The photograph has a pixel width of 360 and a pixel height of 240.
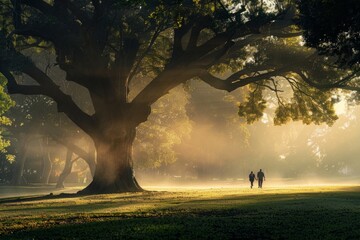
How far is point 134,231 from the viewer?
12.0m

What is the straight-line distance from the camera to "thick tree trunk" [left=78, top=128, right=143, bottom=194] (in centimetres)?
3544

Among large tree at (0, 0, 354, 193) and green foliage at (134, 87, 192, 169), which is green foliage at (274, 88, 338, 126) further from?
green foliage at (134, 87, 192, 169)

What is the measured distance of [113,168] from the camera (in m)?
35.8

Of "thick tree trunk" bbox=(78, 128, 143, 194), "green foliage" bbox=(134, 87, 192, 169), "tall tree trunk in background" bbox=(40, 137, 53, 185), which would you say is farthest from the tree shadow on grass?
"tall tree trunk in background" bbox=(40, 137, 53, 185)

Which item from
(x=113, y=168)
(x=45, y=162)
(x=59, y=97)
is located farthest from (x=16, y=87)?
(x=45, y=162)

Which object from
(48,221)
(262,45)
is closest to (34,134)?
(262,45)

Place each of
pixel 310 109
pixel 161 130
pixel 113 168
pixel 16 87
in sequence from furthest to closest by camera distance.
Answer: pixel 161 130, pixel 310 109, pixel 113 168, pixel 16 87

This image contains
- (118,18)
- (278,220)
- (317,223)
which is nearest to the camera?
(317,223)

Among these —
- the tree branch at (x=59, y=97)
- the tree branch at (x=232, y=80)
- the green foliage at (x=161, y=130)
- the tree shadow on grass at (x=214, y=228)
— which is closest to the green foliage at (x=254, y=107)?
the tree branch at (x=232, y=80)

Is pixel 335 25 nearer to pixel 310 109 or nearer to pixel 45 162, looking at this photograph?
pixel 310 109

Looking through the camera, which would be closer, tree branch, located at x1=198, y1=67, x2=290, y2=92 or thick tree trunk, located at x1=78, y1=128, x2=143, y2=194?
tree branch, located at x1=198, y1=67, x2=290, y2=92

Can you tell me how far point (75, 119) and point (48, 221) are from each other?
70.7ft

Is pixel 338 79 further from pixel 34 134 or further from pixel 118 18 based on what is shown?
pixel 34 134

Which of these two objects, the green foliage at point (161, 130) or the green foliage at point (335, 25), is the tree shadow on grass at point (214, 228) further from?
the green foliage at point (161, 130)
